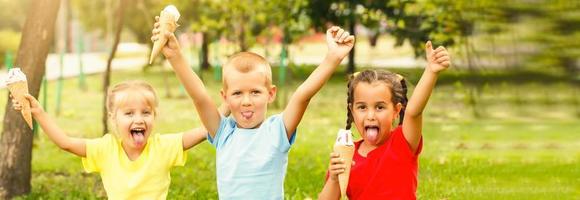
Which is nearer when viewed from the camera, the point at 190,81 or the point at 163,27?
the point at 163,27

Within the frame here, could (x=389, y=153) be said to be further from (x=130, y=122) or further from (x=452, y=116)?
(x=452, y=116)

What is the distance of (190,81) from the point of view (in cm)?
484

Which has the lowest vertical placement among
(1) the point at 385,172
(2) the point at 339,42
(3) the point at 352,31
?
(3) the point at 352,31

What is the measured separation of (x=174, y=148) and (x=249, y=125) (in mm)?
507

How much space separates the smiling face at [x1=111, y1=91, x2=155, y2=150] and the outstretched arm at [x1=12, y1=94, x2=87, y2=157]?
10.9 inches

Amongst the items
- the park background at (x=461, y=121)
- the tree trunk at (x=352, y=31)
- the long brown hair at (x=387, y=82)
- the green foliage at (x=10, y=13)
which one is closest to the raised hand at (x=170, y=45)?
the long brown hair at (x=387, y=82)

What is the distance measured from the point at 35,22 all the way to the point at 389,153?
4.34 metres

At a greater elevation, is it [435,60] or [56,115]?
[435,60]

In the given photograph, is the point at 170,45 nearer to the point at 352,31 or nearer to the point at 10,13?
the point at 352,31

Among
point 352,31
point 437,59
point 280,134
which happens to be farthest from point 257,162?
point 352,31

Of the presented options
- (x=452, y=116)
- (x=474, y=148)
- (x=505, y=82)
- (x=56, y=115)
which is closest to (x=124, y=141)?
(x=505, y=82)

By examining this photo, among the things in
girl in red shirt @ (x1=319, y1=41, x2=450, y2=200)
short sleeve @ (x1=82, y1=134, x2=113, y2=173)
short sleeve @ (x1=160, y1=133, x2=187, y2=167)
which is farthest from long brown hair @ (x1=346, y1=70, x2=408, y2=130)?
short sleeve @ (x1=82, y1=134, x2=113, y2=173)

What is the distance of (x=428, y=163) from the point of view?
10.3 metres

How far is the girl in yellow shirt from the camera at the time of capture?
5.05 meters
